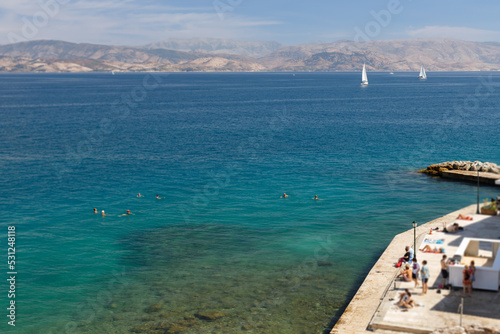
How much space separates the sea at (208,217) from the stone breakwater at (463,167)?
7.27 feet

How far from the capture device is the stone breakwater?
6066cm

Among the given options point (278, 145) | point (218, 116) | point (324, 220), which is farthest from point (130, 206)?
point (218, 116)

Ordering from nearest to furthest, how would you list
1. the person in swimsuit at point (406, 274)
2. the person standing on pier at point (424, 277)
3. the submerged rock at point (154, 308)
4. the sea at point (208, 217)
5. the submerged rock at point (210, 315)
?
the person standing on pier at point (424, 277), the person in swimsuit at point (406, 274), the submerged rock at point (210, 315), the submerged rock at point (154, 308), the sea at point (208, 217)

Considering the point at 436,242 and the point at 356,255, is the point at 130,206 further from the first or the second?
the point at 436,242

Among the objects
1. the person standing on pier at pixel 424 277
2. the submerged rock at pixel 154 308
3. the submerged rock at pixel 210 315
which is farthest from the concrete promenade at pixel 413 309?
the submerged rock at pixel 154 308

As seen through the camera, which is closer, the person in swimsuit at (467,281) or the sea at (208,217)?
the person in swimsuit at (467,281)

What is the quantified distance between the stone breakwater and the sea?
2217 mm

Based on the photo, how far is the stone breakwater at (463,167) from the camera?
60.7 meters

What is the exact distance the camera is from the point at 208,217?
4991 centimetres

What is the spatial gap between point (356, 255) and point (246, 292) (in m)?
10.7

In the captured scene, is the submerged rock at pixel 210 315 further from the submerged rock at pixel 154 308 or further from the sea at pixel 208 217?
the submerged rock at pixel 154 308

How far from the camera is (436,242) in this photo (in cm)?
3444

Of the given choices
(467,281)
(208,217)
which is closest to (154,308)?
(467,281)

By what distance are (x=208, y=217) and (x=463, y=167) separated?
116 feet
